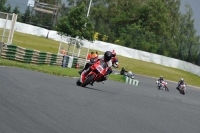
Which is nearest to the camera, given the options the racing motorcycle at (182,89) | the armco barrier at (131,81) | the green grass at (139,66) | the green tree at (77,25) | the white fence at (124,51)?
the racing motorcycle at (182,89)

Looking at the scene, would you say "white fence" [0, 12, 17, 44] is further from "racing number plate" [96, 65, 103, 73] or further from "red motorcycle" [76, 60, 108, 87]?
"racing number plate" [96, 65, 103, 73]

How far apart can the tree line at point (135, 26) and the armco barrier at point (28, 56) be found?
13.5 m

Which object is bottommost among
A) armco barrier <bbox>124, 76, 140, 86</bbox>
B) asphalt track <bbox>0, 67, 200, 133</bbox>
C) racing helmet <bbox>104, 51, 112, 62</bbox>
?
armco barrier <bbox>124, 76, 140, 86</bbox>

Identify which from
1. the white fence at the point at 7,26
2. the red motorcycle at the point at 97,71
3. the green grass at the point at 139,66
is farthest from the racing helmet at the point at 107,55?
the green grass at the point at 139,66

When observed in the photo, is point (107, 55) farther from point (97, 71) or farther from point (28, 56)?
point (28, 56)

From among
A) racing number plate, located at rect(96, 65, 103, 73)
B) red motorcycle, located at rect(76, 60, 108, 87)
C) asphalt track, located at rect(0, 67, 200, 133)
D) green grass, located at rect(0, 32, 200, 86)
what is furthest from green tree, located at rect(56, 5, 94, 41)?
asphalt track, located at rect(0, 67, 200, 133)

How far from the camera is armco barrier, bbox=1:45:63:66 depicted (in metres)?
24.5

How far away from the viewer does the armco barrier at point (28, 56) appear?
965 inches

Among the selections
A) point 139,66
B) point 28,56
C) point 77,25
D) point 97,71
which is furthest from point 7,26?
point 139,66

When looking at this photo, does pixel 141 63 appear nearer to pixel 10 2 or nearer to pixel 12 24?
pixel 10 2

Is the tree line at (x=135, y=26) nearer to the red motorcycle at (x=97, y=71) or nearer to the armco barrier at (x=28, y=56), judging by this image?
the armco barrier at (x=28, y=56)

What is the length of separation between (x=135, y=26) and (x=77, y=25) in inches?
1235

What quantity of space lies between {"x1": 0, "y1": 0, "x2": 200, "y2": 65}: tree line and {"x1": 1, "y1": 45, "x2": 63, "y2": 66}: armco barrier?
530 inches

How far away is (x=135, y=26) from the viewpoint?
248 feet
